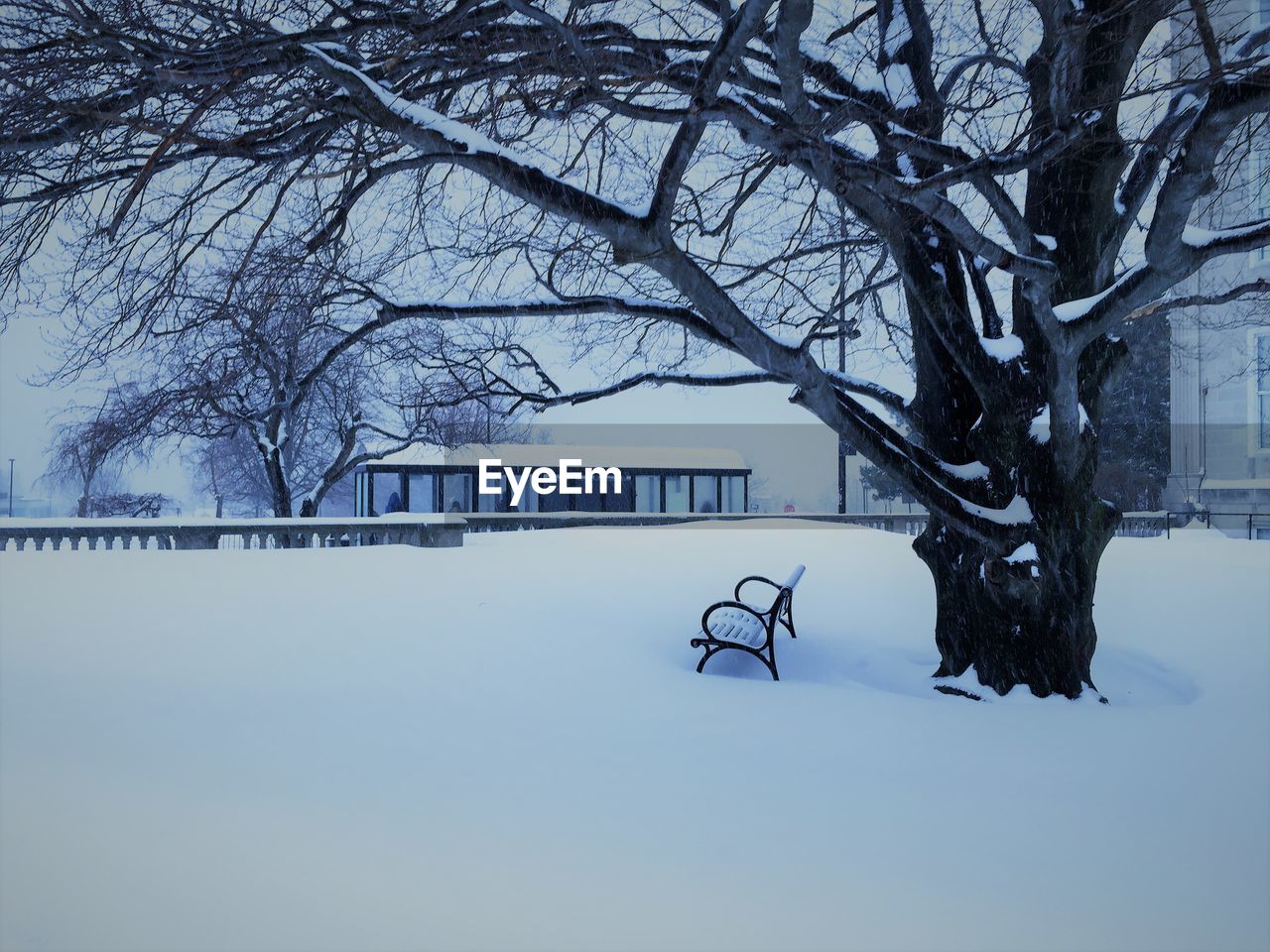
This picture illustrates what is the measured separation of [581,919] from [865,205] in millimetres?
4411

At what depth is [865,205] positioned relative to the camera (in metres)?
5.83

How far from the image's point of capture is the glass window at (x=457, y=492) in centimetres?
3073

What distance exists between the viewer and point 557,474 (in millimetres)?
32156

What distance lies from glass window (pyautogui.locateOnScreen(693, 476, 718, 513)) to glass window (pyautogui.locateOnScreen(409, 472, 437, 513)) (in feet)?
29.7

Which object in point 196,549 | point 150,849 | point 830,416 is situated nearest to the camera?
point 150,849

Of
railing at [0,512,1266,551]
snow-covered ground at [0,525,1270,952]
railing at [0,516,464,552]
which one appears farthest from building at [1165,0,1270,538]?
railing at [0,516,464,552]

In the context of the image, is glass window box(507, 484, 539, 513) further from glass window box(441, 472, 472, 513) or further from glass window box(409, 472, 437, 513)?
glass window box(409, 472, 437, 513)

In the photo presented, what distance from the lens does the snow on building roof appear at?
3066 cm

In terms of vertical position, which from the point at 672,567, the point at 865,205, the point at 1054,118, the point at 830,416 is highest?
the point at 1054,118

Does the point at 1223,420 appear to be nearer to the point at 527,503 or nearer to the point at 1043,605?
the point at 527,503

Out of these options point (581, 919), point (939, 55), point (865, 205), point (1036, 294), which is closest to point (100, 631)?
point (581, 919)

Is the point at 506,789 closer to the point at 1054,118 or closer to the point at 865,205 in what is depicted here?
the point at 865,205

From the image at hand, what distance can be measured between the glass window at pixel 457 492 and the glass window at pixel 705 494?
312 inches

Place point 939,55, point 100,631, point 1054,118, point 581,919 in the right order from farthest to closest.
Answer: point 100,631 → point 939,55 → point 1054,118 → point 581,919
